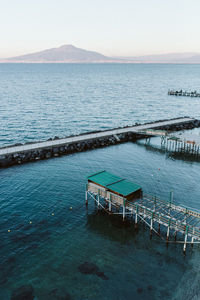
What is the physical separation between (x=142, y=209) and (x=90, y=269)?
11.1 metres

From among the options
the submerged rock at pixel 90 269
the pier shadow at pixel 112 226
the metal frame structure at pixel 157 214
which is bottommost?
the submerged rock at pixel 90 269

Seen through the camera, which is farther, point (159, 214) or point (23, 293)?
point (159, 214)

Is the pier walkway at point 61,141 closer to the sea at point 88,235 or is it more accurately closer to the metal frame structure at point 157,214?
the sea at point 88,235

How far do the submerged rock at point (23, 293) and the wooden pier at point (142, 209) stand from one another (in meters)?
15.3

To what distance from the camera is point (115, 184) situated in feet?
124

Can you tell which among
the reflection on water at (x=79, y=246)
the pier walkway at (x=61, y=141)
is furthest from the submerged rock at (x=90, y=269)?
the pier walkway at (x=61, y=141)

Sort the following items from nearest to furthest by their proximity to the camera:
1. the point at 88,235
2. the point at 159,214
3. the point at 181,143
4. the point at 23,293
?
1. the point at 23,293
2. the point at 159,214
3. the point at 88,235
4. the point at 181,143

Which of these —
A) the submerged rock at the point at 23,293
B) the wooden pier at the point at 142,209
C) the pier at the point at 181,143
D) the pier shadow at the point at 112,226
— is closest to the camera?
the submerged rock at the point at 23,293

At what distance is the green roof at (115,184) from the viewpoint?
35.8 metres

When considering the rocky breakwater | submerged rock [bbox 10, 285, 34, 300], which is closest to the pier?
the rocky breakwater

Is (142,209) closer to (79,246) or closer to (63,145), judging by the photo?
(79,246)

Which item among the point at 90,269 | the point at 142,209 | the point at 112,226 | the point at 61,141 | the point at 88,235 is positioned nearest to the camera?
the point at 90,269

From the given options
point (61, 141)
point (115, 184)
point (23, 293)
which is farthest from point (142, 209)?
point (61, 141)

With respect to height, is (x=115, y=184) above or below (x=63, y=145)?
above
